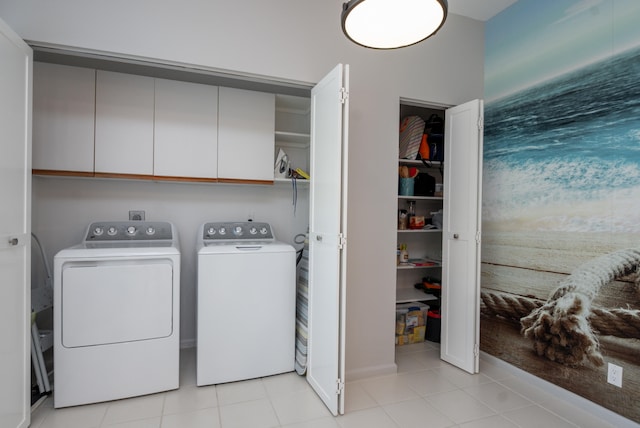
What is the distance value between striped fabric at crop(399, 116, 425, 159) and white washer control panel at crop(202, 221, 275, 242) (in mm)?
1553

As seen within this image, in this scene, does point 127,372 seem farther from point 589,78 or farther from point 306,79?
point 589,78

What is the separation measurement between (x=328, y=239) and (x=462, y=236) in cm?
125

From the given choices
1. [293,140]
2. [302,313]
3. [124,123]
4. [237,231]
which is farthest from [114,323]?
[293,140]

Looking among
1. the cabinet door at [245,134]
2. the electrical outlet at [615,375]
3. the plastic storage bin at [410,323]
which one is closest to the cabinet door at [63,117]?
the cabinet door at [245,134]

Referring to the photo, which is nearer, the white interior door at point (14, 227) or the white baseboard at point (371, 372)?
the white interior door at point (14, 227)

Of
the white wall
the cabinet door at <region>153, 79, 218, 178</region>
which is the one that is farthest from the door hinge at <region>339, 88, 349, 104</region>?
the cabinet door at <region>153, 79, 218, 178</region>

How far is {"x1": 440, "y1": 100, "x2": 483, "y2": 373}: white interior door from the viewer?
8.57ft

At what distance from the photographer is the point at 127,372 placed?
7.07 feet

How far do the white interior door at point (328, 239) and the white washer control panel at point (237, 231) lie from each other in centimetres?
66

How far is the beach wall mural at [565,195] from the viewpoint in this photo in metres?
1.99

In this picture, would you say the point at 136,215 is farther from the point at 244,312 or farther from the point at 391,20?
the point at 391,20

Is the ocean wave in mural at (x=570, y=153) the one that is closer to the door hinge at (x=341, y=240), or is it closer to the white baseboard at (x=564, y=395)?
the white baseboard at (x=564, y=395)

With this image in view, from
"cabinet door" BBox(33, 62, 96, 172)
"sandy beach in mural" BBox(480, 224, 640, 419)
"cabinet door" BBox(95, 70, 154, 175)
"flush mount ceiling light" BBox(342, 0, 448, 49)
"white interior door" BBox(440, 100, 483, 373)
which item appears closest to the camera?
"flush mount ceiling light" BBox(342, 0, 448, 49)

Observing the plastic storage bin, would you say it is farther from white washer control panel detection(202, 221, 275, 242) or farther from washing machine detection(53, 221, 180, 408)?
washing machine detection(53, 221, 180, 408)
